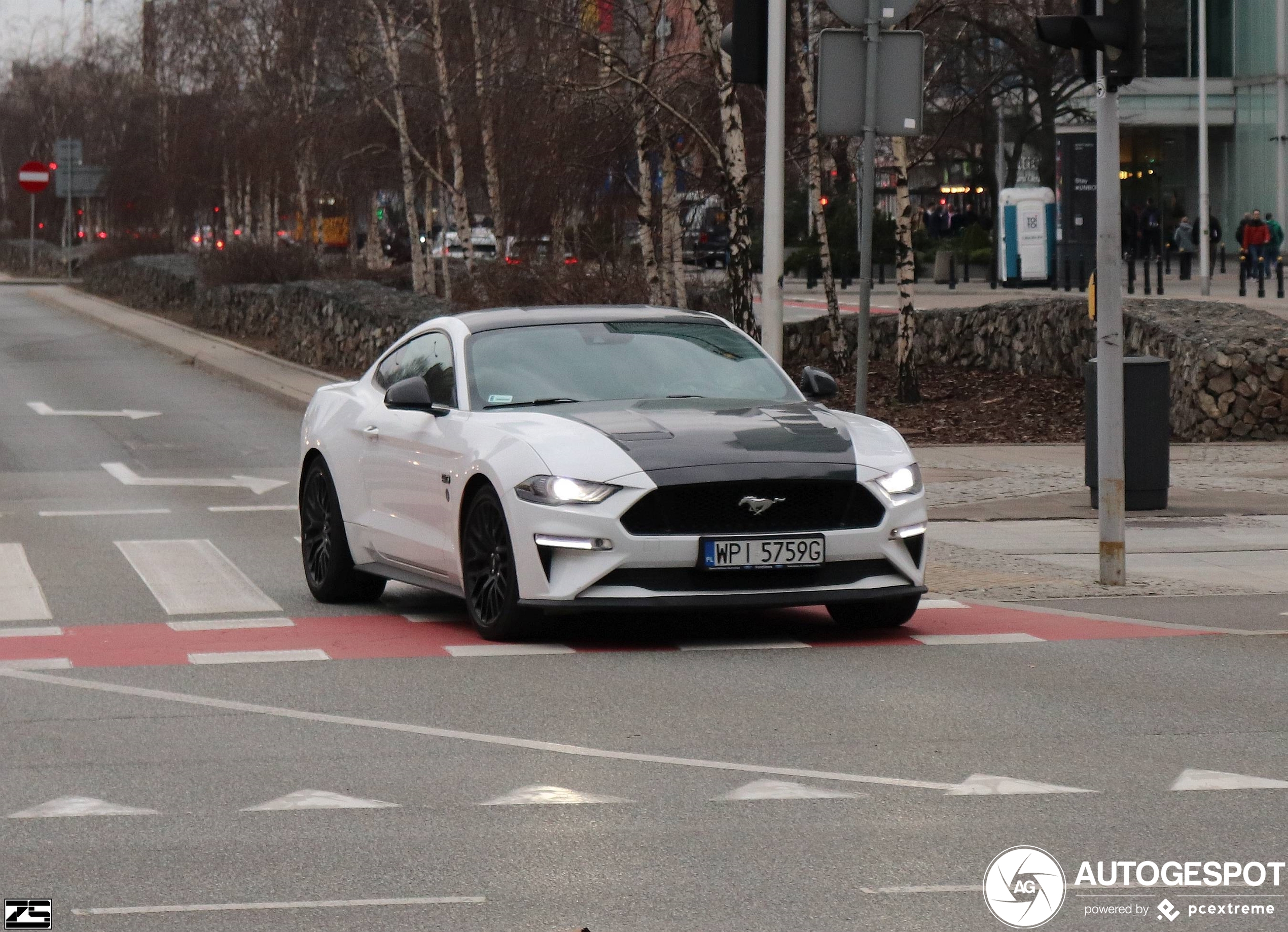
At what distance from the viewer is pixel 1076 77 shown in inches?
2142

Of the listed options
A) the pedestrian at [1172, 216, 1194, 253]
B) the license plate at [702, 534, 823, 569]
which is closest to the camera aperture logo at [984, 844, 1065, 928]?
the license plate at [702, 534, 823, 569]

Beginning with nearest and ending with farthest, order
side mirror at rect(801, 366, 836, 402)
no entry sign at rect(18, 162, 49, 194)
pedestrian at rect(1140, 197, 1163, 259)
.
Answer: side mirror at rect(801, 366, 836, 402) → pedestrian at rect(1140, 197, 1163, 259) → no entry sign at rect(18, 162, 49, 194)

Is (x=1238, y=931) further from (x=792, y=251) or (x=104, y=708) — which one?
(x=792, y=251)

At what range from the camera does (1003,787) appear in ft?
23.0

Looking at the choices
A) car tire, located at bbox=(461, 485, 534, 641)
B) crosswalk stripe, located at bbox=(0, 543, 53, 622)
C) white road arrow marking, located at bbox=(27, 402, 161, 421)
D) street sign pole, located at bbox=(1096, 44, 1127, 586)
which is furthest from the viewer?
white road arrow marking, located at bbox=(27, 402, 161, 421)

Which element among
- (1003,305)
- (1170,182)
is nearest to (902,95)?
(1003,305)

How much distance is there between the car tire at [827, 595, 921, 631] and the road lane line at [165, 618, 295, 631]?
2657mm

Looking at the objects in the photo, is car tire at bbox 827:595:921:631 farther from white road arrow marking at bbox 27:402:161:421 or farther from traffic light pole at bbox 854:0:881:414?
white road arrow marking at bbox 27:402:161:421

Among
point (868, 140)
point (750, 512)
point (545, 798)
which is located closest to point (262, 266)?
point (868, 140)

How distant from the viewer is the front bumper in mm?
9680

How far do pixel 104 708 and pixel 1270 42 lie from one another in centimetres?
6539

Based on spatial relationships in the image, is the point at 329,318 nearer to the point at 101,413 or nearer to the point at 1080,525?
the point at 101,413

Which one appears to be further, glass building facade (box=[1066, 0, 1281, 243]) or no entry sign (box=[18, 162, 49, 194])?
glass building facade (box=[1066, 0, 1281, 243])

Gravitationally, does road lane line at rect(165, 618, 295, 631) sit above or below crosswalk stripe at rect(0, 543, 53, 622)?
below
